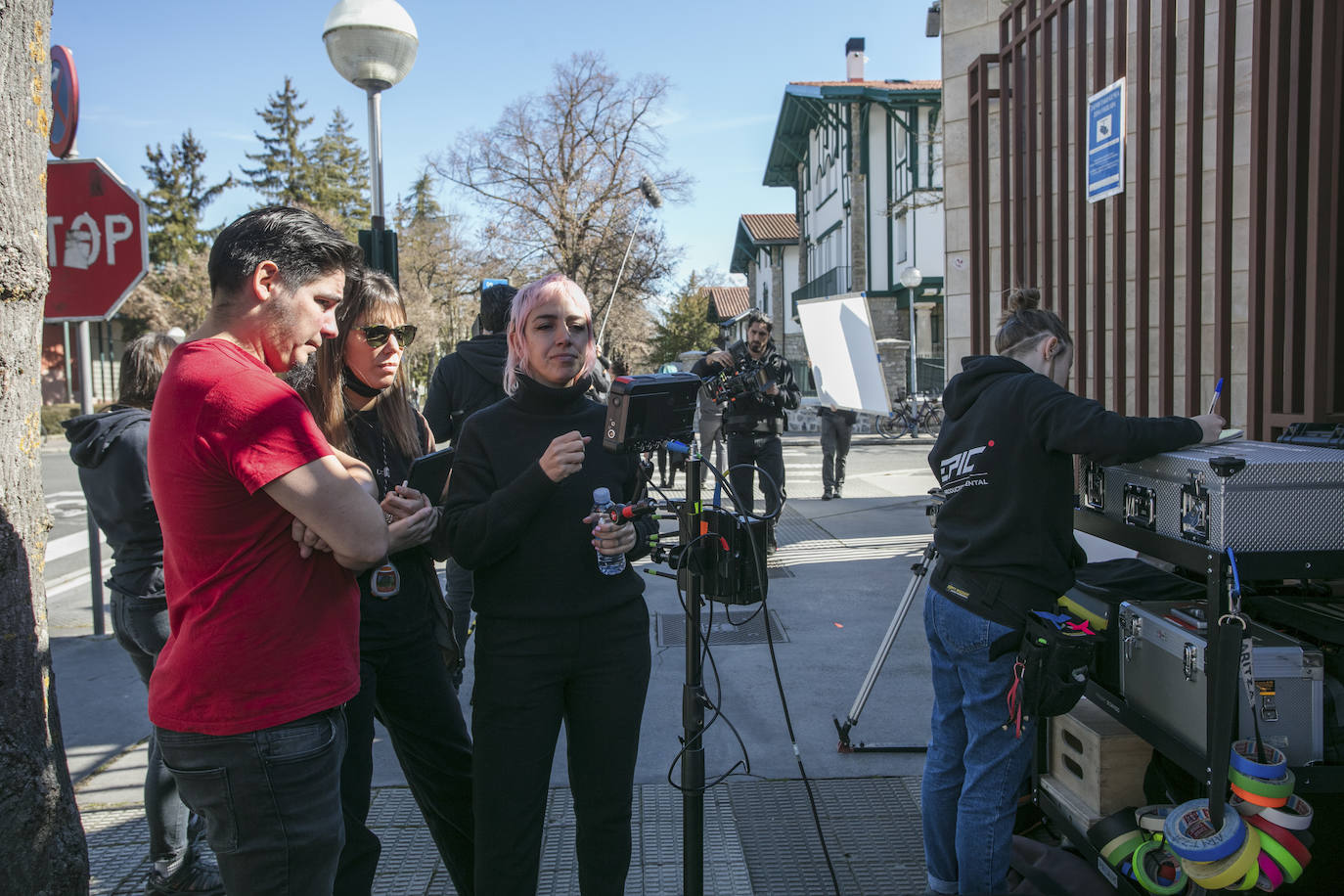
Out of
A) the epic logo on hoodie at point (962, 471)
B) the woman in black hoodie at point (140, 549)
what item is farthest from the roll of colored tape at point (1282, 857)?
the woman in black hoodie at point (140, 549)

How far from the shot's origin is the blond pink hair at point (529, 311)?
2453 mm

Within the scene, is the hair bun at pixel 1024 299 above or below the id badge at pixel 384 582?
A: above

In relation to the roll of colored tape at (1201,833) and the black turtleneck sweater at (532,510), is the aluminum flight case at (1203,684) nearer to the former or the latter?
the roll of colored tape at (1201,833)

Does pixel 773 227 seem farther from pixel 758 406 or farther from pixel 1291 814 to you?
pixel 1291 814

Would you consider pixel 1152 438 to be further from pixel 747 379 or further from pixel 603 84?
pixel 603 84

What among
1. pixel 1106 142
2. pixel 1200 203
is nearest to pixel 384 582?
pixel 1200 203

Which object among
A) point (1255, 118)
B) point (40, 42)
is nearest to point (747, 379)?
point (1255, 118)

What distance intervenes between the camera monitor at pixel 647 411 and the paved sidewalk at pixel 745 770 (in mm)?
925

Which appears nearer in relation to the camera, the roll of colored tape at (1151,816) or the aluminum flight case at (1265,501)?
the aluminum flight case at (1265,501)

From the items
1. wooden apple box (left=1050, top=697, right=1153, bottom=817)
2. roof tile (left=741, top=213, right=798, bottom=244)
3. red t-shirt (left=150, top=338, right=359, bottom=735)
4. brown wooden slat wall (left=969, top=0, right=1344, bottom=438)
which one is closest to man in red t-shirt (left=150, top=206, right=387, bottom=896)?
red t-shirt (left=150, top=338, right=359, bottom=735)

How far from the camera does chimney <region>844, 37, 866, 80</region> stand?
30984 millimetres

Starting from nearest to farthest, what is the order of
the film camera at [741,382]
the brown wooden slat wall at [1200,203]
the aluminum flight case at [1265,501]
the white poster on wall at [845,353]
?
the aluminum flight case at [1265,501], the brown wooden slat wall at [1200,203], the film camera at [741,382], the white poster on wall at [845,353]

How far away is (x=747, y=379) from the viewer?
704cm

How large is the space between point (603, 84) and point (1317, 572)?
90.9 feet
